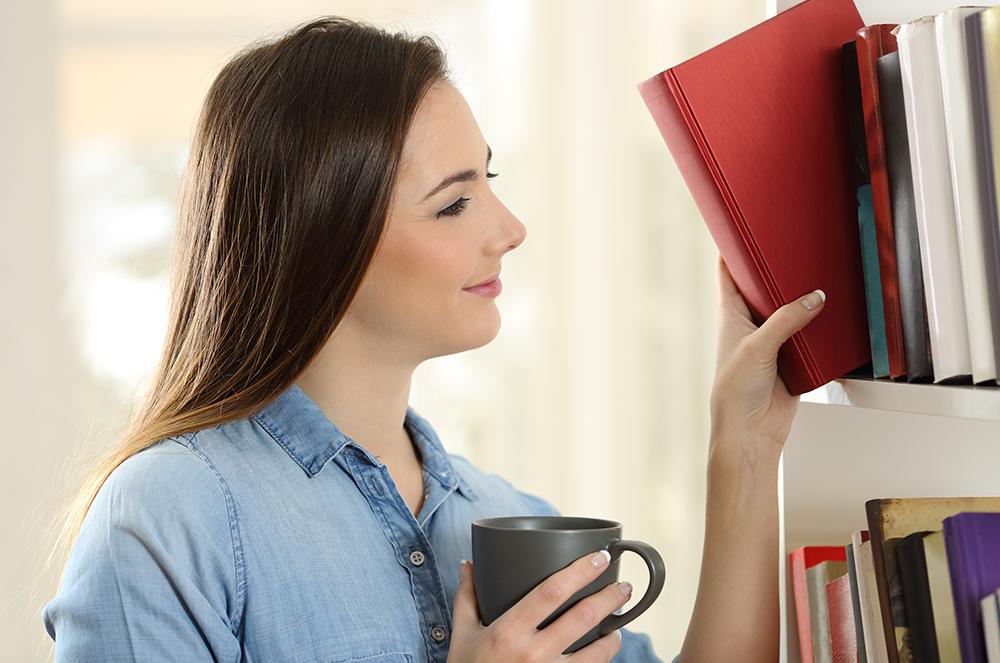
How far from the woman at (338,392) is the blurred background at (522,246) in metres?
1.04

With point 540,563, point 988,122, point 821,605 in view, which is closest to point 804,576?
point 821,605

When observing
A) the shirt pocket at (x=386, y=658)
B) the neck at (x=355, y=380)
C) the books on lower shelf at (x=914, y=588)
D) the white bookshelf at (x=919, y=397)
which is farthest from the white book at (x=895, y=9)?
the shirt pocket at (x=386, y=658)

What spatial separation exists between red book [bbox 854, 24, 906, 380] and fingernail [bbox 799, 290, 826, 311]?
7 centimetres

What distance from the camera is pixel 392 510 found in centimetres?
100

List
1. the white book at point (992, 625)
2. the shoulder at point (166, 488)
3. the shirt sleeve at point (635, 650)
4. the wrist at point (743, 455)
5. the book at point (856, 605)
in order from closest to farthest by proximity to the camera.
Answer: the white book at point (992, 625), the book at point (856, 605), the shoulder at point (166, 488), the wrist at point (743, 455), the shirt sleeve at point (635, 650)

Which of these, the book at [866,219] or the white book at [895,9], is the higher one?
the white book at [895,9]

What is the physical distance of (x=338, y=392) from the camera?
1.04 meters

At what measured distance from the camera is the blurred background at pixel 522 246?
2029 mm

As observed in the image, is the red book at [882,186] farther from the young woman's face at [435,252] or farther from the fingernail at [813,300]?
the young woman's face at [435,252]

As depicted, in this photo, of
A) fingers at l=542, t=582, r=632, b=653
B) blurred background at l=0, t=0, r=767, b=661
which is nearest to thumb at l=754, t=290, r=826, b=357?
fingers at l=542, t=582, r=632, b=653

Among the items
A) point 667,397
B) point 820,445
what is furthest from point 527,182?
point 820,445

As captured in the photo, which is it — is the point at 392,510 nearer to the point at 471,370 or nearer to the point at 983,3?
the point at 983,3

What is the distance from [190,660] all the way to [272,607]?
0.28 ft

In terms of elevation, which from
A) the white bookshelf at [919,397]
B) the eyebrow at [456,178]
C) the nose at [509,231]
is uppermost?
the eyebrow at [456,178]
